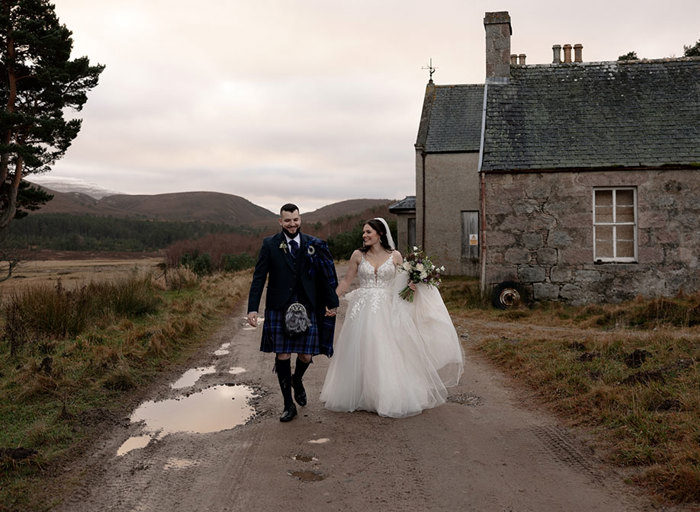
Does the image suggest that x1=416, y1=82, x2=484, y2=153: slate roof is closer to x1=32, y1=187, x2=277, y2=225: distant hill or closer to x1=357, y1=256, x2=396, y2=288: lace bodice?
x1=357, y1=256, x2=396, y2=288: lace bodice

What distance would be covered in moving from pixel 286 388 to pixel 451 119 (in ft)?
66.1

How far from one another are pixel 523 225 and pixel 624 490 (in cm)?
1094

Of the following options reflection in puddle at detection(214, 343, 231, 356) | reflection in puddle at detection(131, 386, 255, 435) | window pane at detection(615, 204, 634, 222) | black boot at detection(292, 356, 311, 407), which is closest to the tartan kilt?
black boot at detection(292, 356, 311, 407)

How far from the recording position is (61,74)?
19.7 metres

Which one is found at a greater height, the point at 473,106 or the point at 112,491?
the point at 473,106

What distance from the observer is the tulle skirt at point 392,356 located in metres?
6.10

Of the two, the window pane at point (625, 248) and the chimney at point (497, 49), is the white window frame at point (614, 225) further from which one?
the chimney at point (497, 49)

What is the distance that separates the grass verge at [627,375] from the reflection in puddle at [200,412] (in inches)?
135

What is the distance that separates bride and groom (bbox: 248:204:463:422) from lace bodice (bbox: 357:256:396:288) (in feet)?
0.04

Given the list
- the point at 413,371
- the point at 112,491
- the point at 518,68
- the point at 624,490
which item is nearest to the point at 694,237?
the point at 518,68

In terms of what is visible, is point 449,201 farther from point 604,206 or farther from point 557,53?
point 604,206

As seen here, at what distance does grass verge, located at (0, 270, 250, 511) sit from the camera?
4688mm

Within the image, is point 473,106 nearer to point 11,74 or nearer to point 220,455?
point 11,74

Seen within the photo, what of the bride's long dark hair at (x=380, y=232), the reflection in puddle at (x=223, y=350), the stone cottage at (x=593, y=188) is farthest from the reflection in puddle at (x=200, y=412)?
the stone cottage at (x=593, y=188)
